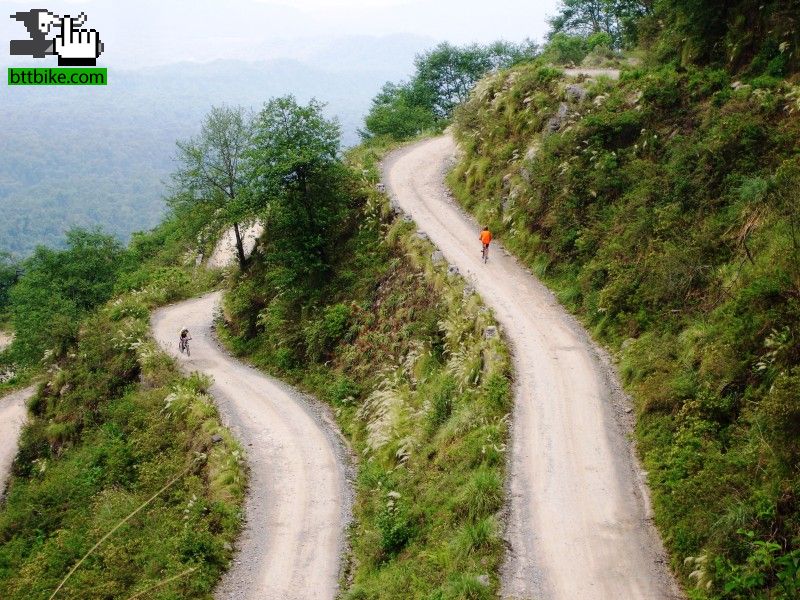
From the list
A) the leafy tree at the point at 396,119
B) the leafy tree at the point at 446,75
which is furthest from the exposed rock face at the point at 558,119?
the leafy tree at the point at 446,75

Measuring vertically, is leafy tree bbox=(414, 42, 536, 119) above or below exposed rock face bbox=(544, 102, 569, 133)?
above

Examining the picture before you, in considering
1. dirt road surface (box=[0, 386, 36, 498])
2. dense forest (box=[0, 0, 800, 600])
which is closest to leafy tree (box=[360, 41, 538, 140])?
dense forest (box=[0, 0, 800, 600])

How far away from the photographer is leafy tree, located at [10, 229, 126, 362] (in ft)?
124

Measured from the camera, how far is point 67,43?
1619 inches

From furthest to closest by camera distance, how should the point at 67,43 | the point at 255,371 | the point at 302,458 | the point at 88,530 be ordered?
the point at 67,43 → the point at 255,371 → the point at 302,458 → the point at 88,530

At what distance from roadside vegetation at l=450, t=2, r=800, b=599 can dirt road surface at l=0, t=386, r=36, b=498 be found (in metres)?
28.8

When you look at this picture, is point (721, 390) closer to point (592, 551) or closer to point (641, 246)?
point (592, 551)

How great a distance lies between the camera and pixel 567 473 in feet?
45.4

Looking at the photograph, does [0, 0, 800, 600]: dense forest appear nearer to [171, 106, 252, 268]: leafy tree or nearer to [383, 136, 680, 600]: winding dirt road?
[171, 106, 252, 268]: leafy tree

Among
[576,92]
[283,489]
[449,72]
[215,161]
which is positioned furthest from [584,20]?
[283,489]

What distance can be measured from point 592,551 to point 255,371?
2081cm

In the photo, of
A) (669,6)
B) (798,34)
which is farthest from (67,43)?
(798,34)

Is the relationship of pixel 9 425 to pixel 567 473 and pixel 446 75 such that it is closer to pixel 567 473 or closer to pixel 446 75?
pixel 567 473

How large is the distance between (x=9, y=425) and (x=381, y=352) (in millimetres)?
28786
